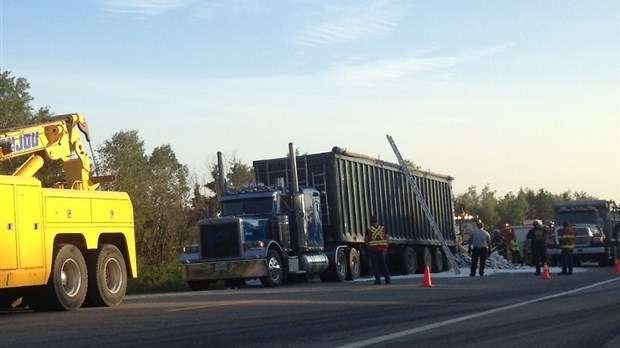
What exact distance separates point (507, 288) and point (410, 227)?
45.1 ft

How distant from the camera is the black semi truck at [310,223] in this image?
86.8ft

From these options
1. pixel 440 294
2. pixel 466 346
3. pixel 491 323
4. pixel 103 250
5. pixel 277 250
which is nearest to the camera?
pixel 466 346

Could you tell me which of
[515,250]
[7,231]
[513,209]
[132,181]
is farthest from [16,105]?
[513,209]

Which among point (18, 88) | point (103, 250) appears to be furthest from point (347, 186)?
point (18, 88)

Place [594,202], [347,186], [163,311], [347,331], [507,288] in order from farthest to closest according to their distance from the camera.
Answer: [594,202], [347,186], [507,288], [163,311], [347,331]

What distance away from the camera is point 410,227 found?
35594mm

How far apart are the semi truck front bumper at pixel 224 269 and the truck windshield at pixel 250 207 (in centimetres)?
204

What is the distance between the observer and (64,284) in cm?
1730

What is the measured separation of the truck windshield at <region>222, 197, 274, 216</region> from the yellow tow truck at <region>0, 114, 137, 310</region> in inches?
310

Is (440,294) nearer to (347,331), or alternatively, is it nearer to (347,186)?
(347,331)

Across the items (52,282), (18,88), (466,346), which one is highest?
(18,88)

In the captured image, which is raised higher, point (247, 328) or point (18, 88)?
point (18, 88)

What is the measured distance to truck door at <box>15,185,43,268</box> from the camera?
1617 cm

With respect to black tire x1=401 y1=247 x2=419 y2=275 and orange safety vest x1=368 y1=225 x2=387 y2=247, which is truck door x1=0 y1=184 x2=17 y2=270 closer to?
orange safety vest x1=368 y1=225 x2=387 y2=247
